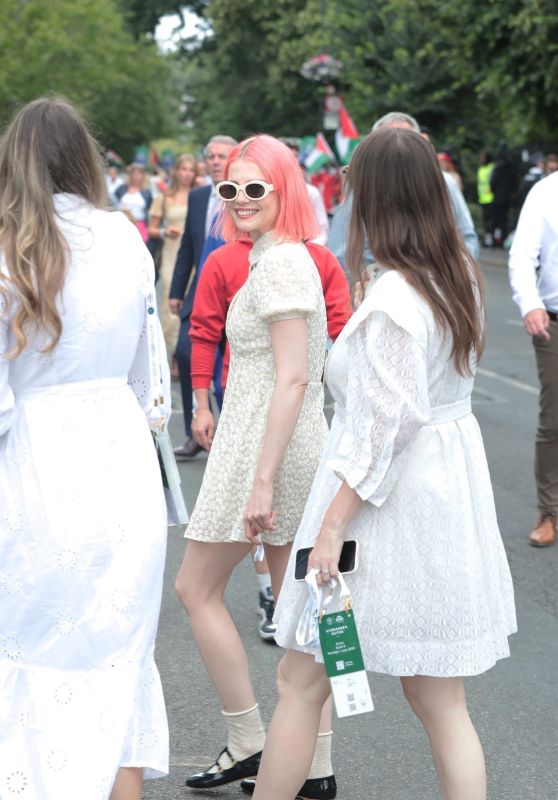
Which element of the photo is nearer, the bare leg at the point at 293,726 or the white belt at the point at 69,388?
the white belt at the point at 69,388

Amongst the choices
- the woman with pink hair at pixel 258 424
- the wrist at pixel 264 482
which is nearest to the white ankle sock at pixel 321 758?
the woman with pink hair at pixel 258 424

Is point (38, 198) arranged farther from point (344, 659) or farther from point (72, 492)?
point (344, 659)

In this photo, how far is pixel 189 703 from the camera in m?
4.76

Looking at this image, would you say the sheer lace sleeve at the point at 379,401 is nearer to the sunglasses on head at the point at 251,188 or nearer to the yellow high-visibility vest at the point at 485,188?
the sunglasses on head at the point at 251,188

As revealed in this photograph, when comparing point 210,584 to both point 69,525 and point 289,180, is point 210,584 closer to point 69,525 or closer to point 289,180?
point 69,525

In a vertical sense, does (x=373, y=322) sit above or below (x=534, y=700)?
above

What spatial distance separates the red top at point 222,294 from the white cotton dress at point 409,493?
4.70ft

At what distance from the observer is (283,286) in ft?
12.2

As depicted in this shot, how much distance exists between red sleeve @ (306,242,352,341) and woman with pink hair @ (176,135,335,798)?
2.13 feet

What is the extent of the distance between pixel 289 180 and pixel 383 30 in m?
31.7

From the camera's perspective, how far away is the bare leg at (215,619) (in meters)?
3.95

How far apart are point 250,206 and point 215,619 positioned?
115 centimetres

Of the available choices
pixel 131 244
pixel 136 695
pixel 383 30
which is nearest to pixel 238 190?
pixel 131 244

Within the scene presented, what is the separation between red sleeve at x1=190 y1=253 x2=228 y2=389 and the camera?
4.69 m
